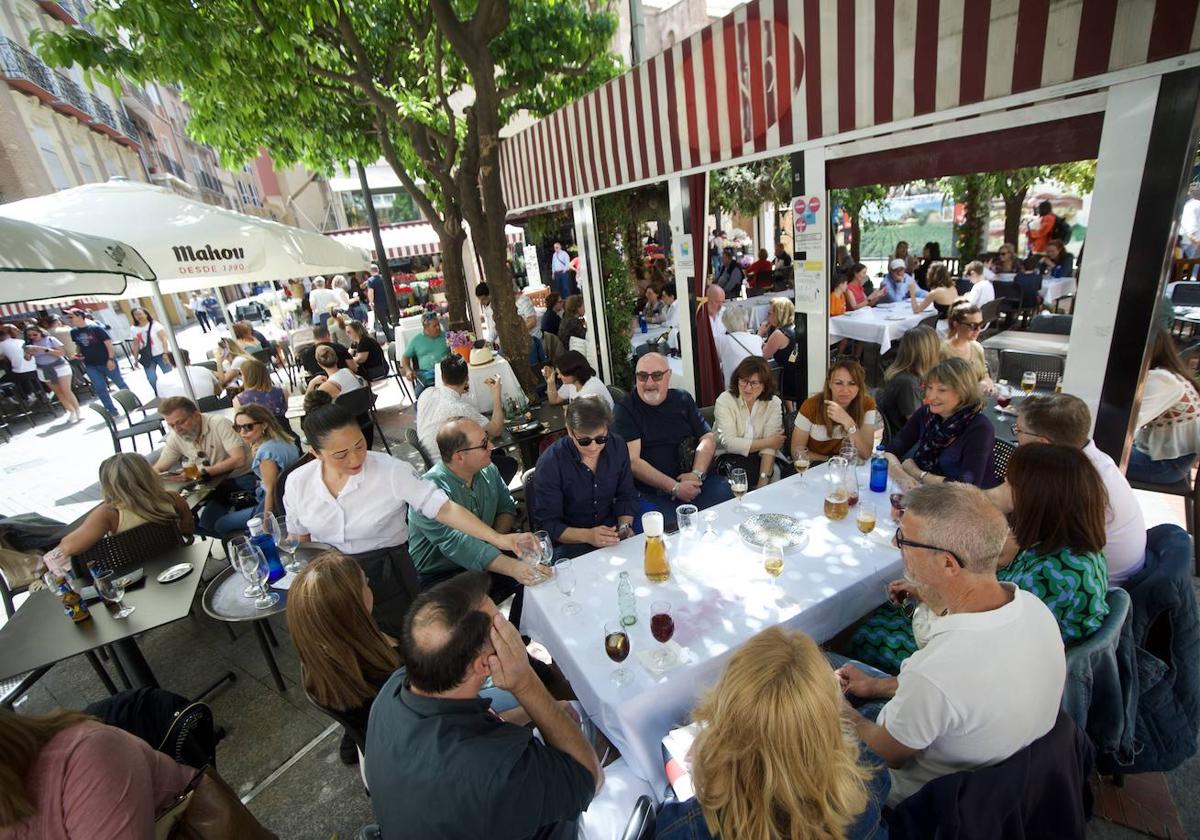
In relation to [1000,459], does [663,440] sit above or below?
above

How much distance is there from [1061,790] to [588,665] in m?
1.45

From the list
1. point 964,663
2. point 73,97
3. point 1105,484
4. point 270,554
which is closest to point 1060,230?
point 1105,484

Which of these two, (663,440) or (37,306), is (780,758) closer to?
(663,440)

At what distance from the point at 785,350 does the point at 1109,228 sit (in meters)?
3.13

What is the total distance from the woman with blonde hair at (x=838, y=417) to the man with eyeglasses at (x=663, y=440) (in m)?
0.67

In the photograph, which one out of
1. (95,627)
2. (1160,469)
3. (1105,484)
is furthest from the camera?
(1160,469)

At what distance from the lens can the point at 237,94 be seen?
6.95 m

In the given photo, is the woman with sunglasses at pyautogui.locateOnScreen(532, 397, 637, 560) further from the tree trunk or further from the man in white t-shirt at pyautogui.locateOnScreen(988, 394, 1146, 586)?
the tree trunk

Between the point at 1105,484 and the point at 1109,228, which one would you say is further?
the point at 1109,228

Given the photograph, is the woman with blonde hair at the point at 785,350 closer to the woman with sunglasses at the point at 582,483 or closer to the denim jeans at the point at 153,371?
the woman with sunglasses at the point at 582,483

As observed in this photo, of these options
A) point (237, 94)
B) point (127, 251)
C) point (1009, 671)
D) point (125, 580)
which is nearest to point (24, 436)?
point (237, 94)

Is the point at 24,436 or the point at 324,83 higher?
the point at 324,83

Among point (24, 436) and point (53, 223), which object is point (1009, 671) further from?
point (24, 436)

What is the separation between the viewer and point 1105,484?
226 cm
